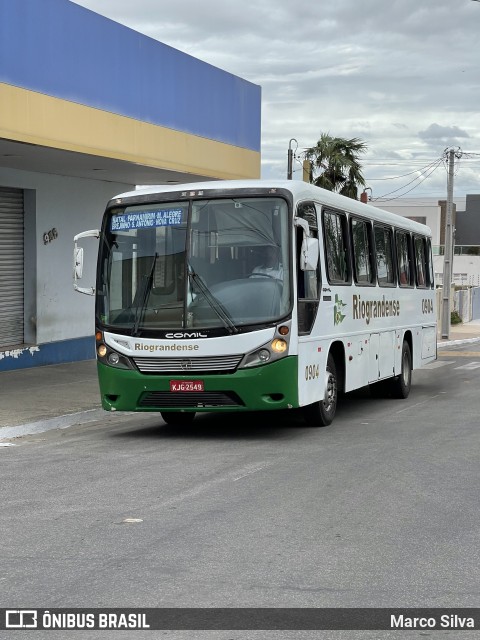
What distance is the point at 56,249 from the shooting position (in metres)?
21.8

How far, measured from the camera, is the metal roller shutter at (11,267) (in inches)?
794

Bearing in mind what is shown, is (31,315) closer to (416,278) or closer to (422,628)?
(416,278)

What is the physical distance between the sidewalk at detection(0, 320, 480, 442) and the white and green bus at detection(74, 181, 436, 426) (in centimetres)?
167

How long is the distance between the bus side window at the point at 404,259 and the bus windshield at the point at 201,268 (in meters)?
6.02

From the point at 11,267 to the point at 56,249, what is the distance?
4.91 feet

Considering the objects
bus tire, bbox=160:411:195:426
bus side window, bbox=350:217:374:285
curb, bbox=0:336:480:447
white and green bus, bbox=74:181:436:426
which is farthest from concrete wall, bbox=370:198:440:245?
white and green bus, bbox=74:181:436:426

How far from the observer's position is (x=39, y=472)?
10305 millimetres

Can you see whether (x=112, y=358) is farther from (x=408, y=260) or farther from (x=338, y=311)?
(x=408, y=260)

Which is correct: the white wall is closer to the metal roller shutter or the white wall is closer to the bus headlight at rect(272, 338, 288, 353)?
the metal roller shutter

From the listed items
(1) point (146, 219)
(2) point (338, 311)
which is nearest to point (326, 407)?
(2) point (338, 311)

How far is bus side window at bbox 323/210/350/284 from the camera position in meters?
13.6

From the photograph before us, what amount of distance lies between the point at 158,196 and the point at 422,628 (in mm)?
8042

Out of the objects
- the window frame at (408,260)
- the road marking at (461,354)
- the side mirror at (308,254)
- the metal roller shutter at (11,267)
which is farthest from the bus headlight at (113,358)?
the road marking at (461,354)

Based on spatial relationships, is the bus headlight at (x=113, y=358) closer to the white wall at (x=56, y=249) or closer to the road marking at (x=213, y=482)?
the road marking at (x=213, y=482)
